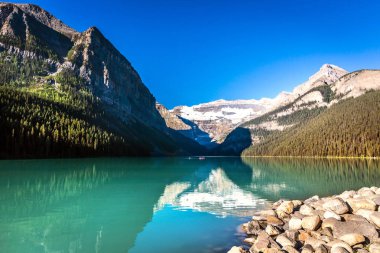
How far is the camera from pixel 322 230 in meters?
21.9

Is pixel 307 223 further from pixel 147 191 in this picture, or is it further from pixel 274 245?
pixel 147 191

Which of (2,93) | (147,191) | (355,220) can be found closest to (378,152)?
(147,191)

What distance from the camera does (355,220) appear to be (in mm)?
21688

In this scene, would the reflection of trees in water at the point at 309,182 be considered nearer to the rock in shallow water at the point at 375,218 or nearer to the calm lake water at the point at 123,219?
the calm lake water at the point at 123,219

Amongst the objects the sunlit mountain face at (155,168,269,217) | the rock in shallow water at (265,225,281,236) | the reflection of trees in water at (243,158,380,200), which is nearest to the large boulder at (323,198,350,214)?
the rock in shallow water at (265,225,281,236)

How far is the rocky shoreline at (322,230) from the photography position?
18484 mm

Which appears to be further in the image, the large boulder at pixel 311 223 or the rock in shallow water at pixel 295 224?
the rock in shallow water at pixel 295 224

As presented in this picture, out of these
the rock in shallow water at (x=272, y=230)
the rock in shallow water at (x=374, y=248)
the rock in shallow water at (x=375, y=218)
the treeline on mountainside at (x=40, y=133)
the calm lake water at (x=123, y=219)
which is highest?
the treeline on mountainside at (x=40, y=133)

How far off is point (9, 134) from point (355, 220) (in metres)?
142

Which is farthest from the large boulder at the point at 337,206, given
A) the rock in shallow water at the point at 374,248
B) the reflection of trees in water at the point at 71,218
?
the reflection of trees in water at the point at 71,218

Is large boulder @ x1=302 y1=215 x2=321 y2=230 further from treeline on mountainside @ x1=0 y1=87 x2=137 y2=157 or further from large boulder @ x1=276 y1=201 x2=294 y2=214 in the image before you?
treeline on mountainside @ x1=0 y1=87 x2=137 y2=157

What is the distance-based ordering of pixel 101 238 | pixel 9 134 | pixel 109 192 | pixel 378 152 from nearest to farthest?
pixel 101 238
pixel 109 192
pixel 9 134
pixel 378 152

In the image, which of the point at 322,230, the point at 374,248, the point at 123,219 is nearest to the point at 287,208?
the point at 322,230

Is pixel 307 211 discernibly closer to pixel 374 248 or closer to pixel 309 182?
pixel 374 248
